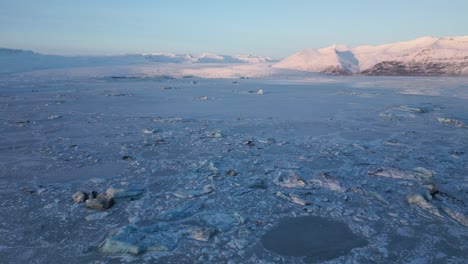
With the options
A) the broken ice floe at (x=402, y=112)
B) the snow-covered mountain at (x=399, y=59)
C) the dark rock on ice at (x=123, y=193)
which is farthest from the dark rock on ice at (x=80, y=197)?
the snow-covered mountain at (x=399, y=59)

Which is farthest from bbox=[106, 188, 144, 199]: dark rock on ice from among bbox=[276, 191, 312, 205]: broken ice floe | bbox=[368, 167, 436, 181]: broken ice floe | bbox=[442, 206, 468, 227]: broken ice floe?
bbox=[442, 206, 468, 227]: broken ice floe

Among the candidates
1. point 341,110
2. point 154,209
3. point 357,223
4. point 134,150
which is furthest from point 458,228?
point 341,110

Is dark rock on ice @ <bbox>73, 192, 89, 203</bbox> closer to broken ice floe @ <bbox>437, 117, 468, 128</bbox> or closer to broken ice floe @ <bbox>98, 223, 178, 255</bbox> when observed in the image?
broken ice floe @ <bbox>98, 223, 178, 255</bbox>

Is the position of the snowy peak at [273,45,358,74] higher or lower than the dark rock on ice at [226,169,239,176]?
higher

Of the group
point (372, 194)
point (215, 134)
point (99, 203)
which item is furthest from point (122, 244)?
point (215, 134)

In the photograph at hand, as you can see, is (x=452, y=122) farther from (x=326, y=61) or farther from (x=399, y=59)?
(x=326, y=61)

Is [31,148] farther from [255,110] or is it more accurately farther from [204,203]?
[255,110]

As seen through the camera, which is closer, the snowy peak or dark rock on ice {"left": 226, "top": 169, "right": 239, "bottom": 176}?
dark rock on ice {"left": 226, "top": 169, "right": 239, "bottom": 176}
